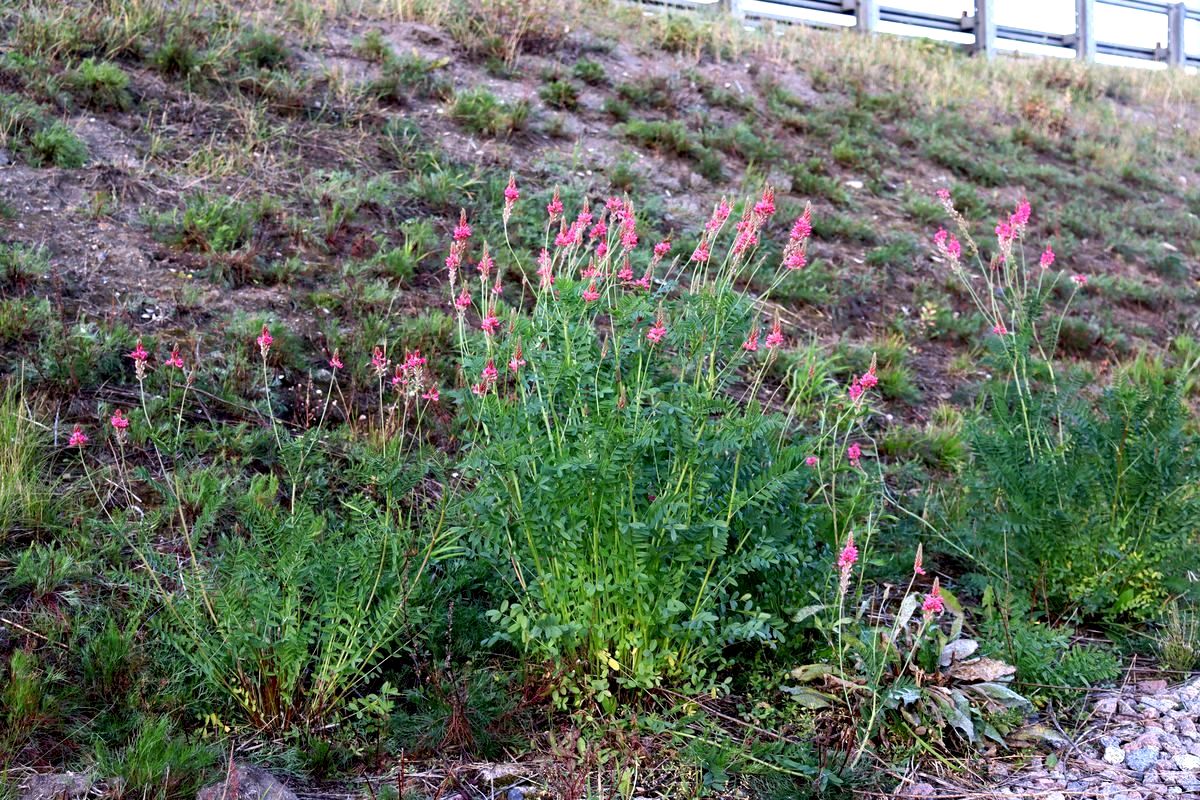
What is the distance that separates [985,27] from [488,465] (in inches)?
551

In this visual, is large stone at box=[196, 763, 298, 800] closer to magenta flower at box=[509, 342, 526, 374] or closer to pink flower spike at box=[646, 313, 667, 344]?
magenta flower at box=[509, 342, 526, 374]

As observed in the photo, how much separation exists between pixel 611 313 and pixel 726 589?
1.05m

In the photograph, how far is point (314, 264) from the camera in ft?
19.1

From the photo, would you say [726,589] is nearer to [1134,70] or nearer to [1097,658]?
[1097,658]

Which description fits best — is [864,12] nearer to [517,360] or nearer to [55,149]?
[55,149]

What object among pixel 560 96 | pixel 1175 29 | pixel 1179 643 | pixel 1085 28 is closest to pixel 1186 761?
pixel 1179 643

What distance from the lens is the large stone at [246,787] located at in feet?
8.63

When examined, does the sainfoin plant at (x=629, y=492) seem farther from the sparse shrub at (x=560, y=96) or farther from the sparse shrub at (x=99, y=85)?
the sparse shrub at (x=560, y=96)

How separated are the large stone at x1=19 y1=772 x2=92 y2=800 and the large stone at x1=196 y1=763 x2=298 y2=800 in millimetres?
286

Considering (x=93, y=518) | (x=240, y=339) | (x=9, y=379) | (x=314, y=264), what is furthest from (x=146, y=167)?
(x=93, y=518)

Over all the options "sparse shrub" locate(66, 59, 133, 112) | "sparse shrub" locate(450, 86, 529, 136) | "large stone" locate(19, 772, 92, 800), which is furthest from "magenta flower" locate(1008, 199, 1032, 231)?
"sparse shrub" locate(66, 59, 133, 112)

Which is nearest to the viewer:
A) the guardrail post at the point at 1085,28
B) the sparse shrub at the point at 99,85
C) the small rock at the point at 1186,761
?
the small rock at the point at 1186,761

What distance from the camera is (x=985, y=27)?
14922mm

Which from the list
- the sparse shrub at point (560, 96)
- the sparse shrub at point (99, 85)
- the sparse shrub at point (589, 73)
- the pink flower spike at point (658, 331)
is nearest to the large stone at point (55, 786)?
the pink flower spike at point (658, 331)
